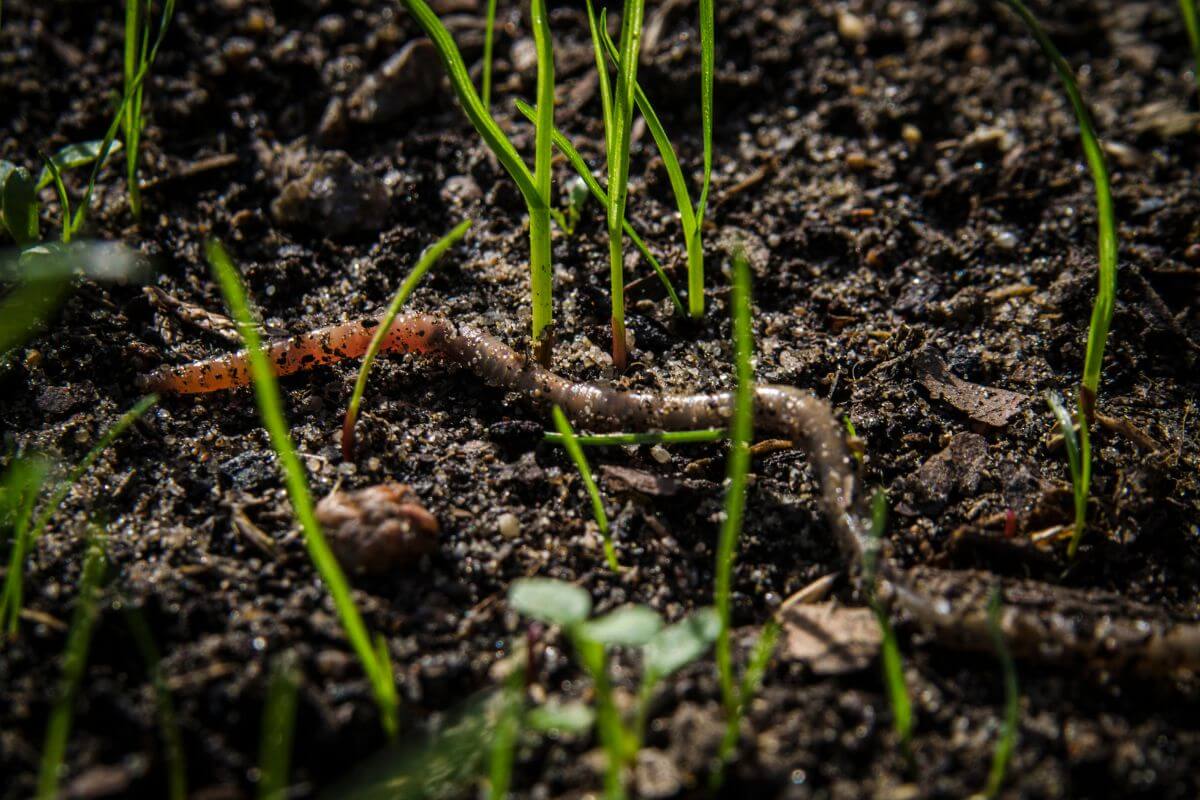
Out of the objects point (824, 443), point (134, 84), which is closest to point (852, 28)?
point (824, 443)

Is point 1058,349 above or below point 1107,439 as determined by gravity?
above

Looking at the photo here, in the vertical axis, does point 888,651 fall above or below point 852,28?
below

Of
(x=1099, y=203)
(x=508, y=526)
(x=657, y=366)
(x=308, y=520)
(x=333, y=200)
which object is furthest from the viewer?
(x=333, y=200)

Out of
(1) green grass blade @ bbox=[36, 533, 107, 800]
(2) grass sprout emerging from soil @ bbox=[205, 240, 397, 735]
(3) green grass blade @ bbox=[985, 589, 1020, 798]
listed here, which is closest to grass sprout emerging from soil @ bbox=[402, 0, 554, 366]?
(2) grass sprout emerging from soil @ bbox=[205, 240, 397, 735]

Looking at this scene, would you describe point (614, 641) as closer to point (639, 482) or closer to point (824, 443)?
point (639, 482)

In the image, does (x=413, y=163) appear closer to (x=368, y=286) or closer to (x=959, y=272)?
(x=368, y=286)

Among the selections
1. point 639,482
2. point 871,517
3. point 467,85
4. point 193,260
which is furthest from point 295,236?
point 871,517

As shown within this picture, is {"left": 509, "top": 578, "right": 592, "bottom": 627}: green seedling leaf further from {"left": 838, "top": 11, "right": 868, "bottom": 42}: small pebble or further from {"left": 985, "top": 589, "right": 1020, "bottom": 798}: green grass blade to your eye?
{"left": 838, "top": 11, "right": 868, "bottom": 42}: small pebble
